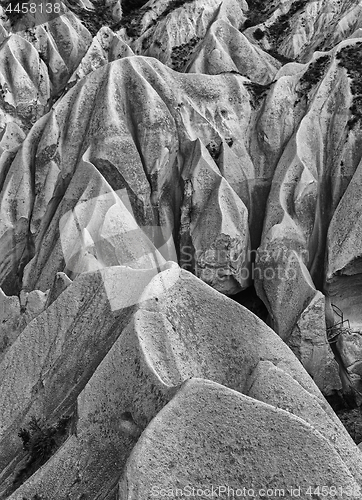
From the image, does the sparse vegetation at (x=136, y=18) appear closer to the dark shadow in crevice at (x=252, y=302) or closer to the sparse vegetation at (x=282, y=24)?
the sparse vegetation at (x=282, y=24)

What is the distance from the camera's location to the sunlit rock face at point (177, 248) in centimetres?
817

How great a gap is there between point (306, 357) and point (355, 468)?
24.0ft

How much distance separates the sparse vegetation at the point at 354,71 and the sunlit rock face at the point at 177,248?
0.08m

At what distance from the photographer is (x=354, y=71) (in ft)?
67.8

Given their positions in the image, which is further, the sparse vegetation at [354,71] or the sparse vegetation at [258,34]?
the sparse vegetation at [258,34]

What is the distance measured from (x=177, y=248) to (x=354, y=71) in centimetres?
873

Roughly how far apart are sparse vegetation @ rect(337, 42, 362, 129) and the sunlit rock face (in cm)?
8

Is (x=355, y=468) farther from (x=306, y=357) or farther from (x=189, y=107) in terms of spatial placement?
(x=189, y=107)

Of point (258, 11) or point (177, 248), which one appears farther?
point (258, 11)

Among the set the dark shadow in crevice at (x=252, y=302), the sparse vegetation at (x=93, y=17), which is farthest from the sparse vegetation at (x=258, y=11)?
the dark shadow in crevice at (x=252, y=302)

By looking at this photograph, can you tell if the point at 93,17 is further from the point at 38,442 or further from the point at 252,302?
the point at 38,442

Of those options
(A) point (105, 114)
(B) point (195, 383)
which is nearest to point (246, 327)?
(B) point (195, 383)

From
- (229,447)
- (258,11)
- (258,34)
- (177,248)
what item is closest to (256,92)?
(177,248)

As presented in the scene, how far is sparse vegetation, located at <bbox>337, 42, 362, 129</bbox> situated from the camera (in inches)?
773
